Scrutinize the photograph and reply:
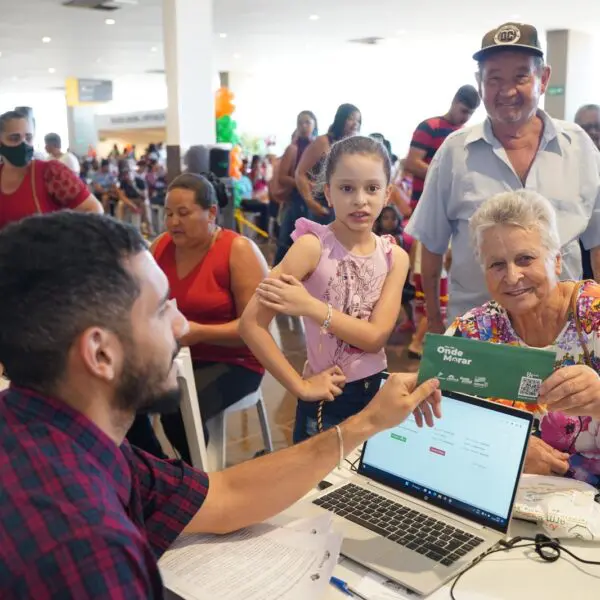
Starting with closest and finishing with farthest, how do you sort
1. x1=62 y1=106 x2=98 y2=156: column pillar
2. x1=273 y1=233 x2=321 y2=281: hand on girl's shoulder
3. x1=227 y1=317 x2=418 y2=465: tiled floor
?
x1=273 y1=233 x2=321 y2=281: hand on girl's shoulder < x1=227 y1=317 x2=418 y2=465: tiled floor < x1=62 y1=106 x2=98 y2=156: column pillar

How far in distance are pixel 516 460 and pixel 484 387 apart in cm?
16

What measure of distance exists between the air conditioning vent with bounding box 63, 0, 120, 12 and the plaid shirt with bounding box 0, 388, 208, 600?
8.89 meters

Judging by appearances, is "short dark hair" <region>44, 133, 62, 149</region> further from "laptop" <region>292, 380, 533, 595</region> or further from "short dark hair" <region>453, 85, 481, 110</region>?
"laptop" <region>292, 380, 533, 595</region>

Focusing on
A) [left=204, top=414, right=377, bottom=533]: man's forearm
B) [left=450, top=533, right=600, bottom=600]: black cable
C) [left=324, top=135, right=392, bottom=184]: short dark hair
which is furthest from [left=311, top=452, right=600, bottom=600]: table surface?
[left=324, top=135, right=392, bottom=184]: short dark hair

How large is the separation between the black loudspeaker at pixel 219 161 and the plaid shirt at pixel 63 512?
486cm

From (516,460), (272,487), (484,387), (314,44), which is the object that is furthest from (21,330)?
(314,44)

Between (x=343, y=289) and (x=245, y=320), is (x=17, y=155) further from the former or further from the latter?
(x=343, y=289)

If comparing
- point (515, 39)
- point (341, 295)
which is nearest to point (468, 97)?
point (515, 39)

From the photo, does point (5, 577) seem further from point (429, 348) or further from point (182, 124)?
point (182, 124)

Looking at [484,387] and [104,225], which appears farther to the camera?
[484,387]

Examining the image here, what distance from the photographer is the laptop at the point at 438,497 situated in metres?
1.21

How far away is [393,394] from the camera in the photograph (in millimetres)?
1312

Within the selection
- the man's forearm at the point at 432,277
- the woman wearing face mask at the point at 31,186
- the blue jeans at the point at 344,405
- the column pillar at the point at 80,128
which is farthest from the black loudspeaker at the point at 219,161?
the column pillar at the point at 80,128

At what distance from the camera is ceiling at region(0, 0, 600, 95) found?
940cm
